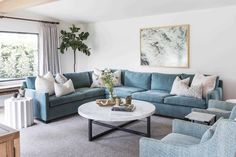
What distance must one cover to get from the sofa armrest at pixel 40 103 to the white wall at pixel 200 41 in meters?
2.67

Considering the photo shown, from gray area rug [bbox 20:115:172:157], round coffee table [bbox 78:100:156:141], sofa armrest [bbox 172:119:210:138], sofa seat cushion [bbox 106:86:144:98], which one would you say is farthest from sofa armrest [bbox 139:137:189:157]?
sofa seat cushion [bbox 106:86:144:98]

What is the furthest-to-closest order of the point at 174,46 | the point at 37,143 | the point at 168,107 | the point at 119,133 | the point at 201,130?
the point at 174,46 → the point at 168,107 → the point at 119,133 → the point at 37,143 → the point at 201,130

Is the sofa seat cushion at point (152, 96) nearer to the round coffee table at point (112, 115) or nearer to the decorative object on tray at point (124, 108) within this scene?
the round coffee table at point (112, 115)

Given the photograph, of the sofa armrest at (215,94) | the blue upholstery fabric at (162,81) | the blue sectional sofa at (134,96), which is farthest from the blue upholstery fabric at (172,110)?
the blue upholstery fabric at (162,81)

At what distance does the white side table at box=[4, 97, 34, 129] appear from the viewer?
4.08 metres

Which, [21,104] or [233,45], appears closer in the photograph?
[21,104]

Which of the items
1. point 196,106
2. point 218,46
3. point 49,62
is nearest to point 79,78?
point 49,62

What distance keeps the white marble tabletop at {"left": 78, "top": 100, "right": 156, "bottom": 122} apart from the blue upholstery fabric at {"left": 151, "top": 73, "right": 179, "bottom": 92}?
4.85 ft

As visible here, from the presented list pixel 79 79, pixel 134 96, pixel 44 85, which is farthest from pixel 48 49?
pixel 134 96

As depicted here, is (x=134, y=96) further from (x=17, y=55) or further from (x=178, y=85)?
(x=17, y=55)

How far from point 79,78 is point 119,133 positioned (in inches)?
91.9

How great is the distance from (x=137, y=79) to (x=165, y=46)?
1024mm

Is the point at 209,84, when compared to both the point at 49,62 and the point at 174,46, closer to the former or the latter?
the point at 174,46

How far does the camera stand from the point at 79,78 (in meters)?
5.79
